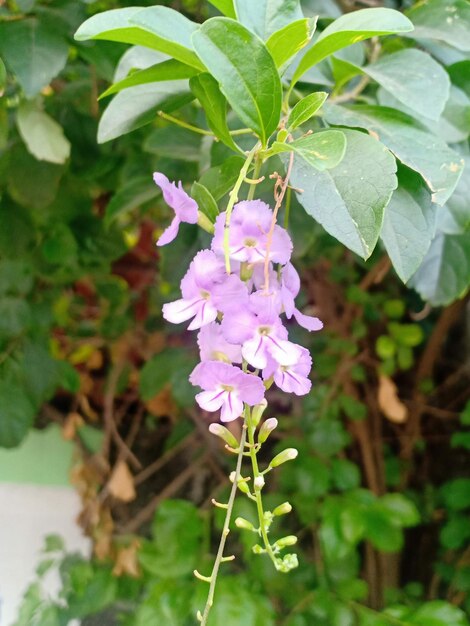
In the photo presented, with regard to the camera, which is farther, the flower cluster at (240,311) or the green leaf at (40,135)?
the green leaf at (40,135)

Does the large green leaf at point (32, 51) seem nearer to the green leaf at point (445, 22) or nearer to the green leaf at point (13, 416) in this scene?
the green leaf at point (445, 22)

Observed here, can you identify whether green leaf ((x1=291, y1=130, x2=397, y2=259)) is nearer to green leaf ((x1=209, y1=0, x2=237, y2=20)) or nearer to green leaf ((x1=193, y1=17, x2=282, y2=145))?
green leaf ((x1=193, y1=17, x2=282, y2=145))

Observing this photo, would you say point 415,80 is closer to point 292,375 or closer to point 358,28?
point 358,28

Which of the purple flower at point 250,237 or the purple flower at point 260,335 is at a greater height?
the purple flower at point 250,237

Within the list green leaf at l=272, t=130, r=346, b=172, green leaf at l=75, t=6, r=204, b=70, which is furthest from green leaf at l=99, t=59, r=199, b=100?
green leaf at l=272, t=130, r=346, b=172

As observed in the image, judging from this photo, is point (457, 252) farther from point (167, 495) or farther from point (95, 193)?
point (167, 495)

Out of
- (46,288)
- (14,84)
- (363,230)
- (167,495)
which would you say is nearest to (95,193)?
(46,288)

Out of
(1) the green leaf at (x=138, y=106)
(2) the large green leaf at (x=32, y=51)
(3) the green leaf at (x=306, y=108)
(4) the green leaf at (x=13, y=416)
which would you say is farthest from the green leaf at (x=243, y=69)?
(4) the green leaf at (x=13, y=416)
